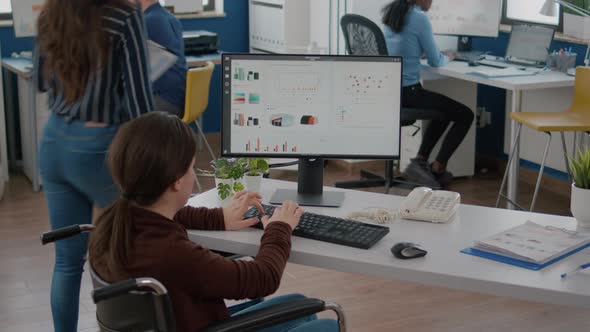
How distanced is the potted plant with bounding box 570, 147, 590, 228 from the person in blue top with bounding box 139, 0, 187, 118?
6.27 feet

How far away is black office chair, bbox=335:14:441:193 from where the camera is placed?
491 cm

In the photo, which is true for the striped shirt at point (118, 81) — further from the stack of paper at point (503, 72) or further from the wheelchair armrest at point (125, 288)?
the stack of paper at point (503, 72)

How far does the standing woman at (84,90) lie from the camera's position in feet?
8.12

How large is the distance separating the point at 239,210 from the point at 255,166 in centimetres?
34

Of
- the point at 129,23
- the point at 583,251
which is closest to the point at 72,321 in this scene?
the point at 129,23

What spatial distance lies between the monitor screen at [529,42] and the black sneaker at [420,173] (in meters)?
0.82

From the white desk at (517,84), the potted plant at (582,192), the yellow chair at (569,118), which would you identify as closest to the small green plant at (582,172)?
the potted plant at (582,192)

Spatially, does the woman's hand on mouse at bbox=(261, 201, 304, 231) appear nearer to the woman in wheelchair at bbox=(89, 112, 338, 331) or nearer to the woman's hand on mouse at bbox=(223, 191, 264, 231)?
the woman's hand on mouse at bbox=(223, 191, 264, 231)

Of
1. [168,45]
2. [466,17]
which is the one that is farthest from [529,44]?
[168,45]

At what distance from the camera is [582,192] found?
2.34 m

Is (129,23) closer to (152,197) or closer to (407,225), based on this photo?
(152,197)

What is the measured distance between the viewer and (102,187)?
8.45 feet

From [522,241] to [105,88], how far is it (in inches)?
46.9

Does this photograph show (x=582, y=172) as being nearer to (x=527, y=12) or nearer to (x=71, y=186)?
(x=71, y=186)
